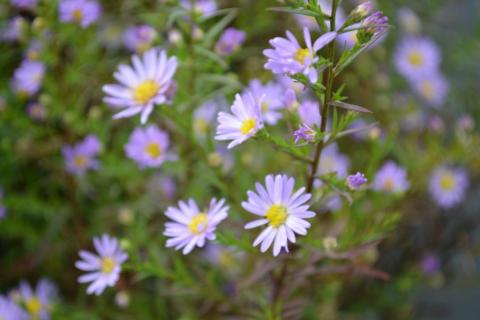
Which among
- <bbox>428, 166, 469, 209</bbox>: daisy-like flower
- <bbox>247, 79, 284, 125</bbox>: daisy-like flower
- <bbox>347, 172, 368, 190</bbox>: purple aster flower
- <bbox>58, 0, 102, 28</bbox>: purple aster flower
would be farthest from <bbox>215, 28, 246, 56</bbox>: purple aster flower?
<bbox>428, 166, 469, 209</bbox>: daisy-like flower

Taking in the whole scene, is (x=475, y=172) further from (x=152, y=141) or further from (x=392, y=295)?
(x=152, y=141)

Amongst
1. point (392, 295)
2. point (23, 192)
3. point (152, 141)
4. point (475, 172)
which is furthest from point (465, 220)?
point (23, 192)

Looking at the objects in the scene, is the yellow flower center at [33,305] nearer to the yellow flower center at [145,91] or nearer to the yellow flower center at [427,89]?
the yellow flower center at [145,91]

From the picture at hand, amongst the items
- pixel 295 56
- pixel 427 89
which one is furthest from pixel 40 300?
pixel 427 89

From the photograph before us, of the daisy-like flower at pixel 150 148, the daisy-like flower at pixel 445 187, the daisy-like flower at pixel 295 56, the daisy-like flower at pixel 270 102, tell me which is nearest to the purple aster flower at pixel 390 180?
the daisy-like flower at pixel 445 187

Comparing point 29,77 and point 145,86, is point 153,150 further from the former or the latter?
point 29,77

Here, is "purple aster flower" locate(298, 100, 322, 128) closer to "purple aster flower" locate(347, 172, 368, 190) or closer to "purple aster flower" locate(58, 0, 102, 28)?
"purple aster flower" locate(347, 172, 368, 190)

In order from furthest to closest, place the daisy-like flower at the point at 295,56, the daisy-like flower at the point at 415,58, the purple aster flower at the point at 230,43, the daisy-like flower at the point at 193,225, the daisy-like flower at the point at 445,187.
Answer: the daisy-like flower at the point at 415,58 < the daisy-like flower at the point at 445,187 < the purple aster flower at the point at 230,43 < the daisy-like flower at the point at 193,225 < the daisy-like flower at the point at 295,56
